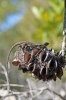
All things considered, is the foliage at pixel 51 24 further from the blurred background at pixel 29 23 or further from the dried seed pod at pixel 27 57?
the dried seed pod at pixel 27 57

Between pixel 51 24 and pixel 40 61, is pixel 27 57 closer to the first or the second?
pixel 40 61

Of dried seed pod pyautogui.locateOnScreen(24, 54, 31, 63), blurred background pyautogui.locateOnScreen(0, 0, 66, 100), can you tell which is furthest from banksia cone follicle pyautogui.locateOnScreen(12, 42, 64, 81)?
blurred background pyautogui.locateOnScreen(0, 0, 66, 100)

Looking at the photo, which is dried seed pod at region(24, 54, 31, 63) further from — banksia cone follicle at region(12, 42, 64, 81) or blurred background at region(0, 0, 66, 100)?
blurred background at region(0, 0, 66, 100)

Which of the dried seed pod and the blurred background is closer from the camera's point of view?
the dried seed pod

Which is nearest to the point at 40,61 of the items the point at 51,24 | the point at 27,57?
the point at 27,57

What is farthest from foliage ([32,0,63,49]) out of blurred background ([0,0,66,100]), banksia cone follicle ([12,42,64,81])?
banksia cone follicle ([12,42,64,81])

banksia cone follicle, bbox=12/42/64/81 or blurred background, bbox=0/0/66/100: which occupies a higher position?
blurred background, bbox=0/0/66/100
